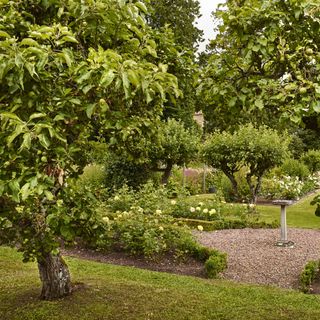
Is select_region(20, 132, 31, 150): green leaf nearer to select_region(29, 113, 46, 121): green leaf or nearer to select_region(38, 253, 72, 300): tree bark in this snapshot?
select_region(29, 113, 46, 121): green leaf

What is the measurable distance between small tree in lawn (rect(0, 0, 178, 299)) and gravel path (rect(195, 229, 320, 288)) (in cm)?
478

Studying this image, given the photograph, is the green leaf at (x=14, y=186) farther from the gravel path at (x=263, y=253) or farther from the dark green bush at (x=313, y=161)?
the dark green bush at (x=313, y=161)

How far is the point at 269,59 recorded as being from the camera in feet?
11.5

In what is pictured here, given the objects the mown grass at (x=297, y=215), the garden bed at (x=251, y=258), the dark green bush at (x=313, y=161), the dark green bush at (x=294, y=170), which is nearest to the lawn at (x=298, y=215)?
the mown grass at (x=297, y=215)

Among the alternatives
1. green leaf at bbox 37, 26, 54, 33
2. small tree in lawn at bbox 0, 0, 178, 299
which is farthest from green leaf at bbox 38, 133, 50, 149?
green leaf at bbox 37, 26, 54, 33

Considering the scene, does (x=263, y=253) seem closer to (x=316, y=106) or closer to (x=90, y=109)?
(x=316, y=106)

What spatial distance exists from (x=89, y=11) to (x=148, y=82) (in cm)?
84

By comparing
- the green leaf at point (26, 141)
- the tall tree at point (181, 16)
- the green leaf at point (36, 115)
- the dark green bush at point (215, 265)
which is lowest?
the dark green bush at point (215, 265)

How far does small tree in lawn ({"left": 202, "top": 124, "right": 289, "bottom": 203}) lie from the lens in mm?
14695

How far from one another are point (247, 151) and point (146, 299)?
9.99 m

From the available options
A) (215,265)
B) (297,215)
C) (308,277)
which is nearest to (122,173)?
(297,215)

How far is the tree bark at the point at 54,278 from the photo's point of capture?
4.90 m

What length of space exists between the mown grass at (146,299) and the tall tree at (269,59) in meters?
2.58

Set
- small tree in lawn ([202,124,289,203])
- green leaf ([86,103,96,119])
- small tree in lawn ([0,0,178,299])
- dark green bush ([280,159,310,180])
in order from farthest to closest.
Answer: dark green bush ([280,159,310,180]) < small tree in lawn ([202,124,289,203]) < green leaf ([86,103,96,119]) < small tree in lawn ([0,0,178,299])
